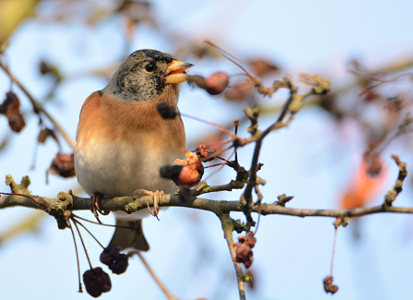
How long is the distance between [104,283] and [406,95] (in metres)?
2.13

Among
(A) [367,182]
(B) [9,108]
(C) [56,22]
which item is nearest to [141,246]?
(B) [9,108]

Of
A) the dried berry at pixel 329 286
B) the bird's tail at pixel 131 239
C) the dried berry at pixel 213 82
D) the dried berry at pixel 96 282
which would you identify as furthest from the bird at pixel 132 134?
the dried berry at pixel 329 286

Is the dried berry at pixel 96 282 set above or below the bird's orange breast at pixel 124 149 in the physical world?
below

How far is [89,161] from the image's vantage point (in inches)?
155

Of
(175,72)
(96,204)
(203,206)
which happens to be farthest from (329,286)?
(175,72)

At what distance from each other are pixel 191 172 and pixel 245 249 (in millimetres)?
465

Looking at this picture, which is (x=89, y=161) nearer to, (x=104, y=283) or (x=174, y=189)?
(x=174, y=189)

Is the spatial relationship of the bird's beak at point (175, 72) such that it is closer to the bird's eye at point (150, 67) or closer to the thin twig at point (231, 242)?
the bird's eye at point (150, 67)

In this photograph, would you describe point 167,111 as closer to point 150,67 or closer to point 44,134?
point 44,134

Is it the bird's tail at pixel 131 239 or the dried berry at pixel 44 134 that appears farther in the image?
the bird's tail at pixel 131 239

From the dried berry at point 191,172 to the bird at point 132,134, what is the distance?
1004 millimetres

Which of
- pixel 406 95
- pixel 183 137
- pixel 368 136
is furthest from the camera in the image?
pixel 368 136

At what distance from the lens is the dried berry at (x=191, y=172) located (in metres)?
2.55

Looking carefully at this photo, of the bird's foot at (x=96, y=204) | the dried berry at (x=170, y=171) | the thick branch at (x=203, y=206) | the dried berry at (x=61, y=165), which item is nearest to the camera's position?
the thick branch at (x=203, y=206)
